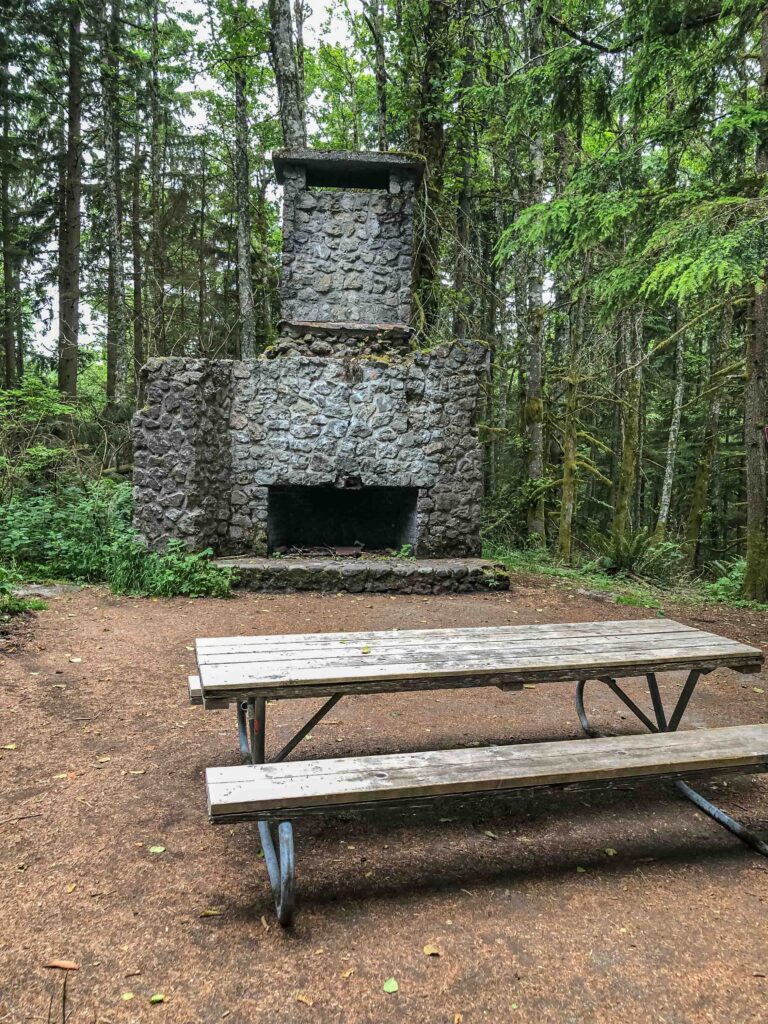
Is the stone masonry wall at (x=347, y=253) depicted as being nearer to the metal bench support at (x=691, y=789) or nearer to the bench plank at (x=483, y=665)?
the metal bench support at (x=691, y=789)

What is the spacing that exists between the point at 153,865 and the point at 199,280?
494 inches

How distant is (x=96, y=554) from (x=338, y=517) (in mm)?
3202

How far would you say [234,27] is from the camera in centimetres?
1070

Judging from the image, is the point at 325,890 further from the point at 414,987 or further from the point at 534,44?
the point at 534,44

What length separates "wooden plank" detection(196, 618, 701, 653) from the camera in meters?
2.74

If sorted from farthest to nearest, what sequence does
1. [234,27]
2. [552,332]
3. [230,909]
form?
[552,332] < [234,27] < [230,909]

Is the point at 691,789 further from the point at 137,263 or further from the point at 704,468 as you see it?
the point at 137,263

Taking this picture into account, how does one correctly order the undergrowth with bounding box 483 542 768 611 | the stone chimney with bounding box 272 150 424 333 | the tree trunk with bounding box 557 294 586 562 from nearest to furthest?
the undergrowth with bounding box 483 542 768 611 < the stone chimney with bounding box 272 150 424 333 < the tree trunk with bounding box 557 294 586 562

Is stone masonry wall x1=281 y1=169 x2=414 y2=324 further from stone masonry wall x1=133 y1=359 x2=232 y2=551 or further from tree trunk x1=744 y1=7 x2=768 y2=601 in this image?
tree trunk x1=744 y1=7 x2=768 y2=601

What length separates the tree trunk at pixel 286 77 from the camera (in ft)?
29.1

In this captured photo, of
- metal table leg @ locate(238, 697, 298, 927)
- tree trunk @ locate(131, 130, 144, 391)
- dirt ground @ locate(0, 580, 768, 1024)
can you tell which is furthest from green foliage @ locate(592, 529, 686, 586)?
tree trunk @ locate(131, 130, 144, 391)

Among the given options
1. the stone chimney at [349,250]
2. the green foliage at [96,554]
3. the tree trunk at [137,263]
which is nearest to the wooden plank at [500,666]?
the green foliage at [96,554]

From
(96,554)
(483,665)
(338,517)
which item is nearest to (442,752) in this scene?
(483,665)

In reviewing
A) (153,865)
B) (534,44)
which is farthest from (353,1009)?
(534,44)
